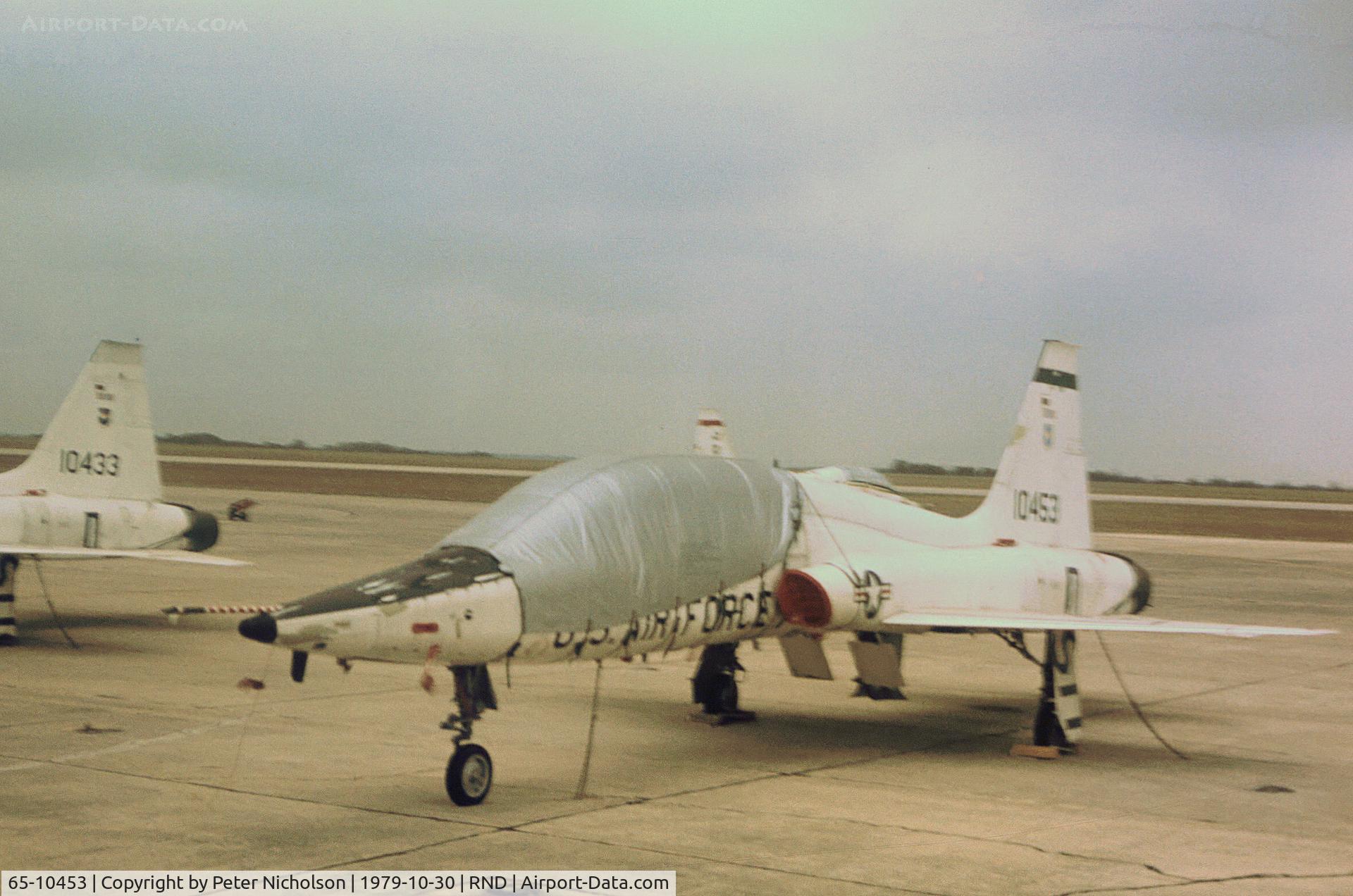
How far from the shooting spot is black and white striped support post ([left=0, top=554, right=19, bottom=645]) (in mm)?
17688

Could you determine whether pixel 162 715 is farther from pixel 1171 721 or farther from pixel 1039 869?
pixel 1171 721

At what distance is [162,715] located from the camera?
12.9m

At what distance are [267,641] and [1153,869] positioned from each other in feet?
17.7

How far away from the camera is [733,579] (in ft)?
37.5

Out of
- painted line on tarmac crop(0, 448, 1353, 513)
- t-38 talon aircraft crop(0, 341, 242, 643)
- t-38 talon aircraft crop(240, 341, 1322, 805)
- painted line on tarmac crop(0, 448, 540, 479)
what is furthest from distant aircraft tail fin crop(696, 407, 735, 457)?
painted line on tarmac crop(0, 448, 540, 479)

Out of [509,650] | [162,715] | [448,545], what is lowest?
[162,715]

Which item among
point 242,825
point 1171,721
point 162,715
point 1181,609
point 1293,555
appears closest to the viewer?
point 242,825

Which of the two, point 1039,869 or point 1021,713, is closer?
point 1039,869

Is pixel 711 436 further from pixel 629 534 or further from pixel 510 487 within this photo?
pixel 510 487

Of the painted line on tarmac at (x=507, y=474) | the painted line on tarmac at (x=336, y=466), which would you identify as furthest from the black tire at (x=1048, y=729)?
the painted line on tarmac at (x=336, y=466)

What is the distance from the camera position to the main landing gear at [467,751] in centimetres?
927

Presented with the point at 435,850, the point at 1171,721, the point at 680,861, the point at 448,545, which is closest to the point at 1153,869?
the point at 680,861

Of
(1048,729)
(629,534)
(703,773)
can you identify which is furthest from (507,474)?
(629,534)

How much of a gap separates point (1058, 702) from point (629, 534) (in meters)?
4.44
